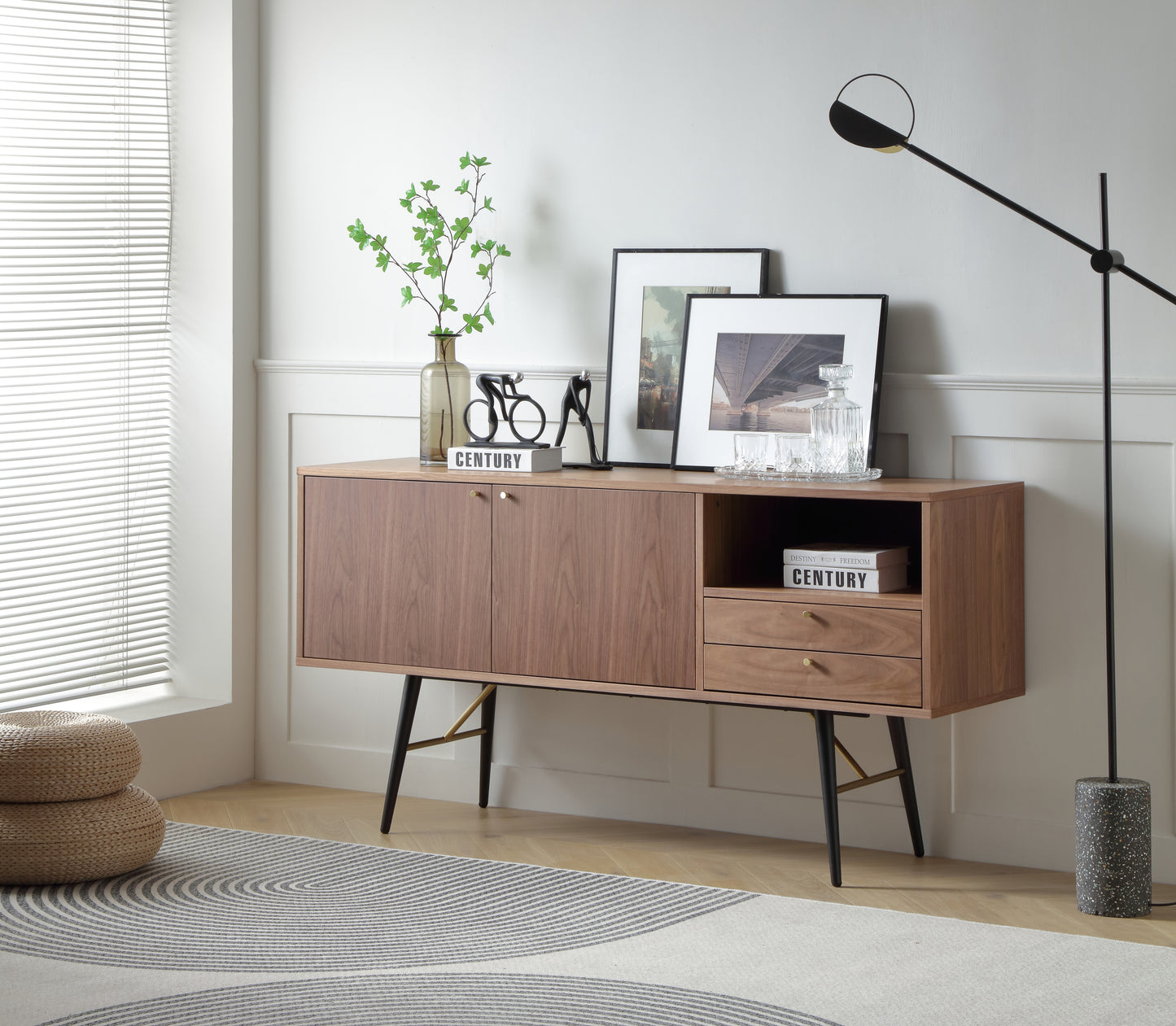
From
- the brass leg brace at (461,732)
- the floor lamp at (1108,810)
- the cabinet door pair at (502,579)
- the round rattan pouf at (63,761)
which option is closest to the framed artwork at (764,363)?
the cabinet door pair at (502,579)

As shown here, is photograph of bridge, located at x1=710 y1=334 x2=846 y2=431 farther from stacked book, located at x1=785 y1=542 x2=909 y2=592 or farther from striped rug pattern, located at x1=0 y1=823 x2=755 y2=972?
striped rug pattern, located at x1=0 y1=823 x2=755 y2=972

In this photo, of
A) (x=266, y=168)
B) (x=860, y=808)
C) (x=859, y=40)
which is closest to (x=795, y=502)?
(x=860, y=808)

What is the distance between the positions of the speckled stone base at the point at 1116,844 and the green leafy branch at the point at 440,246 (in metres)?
1.84

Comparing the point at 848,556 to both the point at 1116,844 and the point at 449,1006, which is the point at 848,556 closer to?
the point at 1116,844

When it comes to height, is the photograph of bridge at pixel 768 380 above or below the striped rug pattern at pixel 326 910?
above

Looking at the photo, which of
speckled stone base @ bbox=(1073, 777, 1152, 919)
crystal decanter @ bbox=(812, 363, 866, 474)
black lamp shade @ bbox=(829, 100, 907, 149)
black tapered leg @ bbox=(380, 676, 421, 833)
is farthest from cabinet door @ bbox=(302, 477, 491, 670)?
speckled stone base @ bbox=(1073, 777, 1152, 919)

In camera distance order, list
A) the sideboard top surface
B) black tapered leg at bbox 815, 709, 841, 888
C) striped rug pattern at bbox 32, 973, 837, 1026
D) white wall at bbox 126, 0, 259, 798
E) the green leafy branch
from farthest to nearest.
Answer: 1. white wall at bbox 126, 0, 259, 798
2. the green leafy branch
3. black tapered leg at bbox 815, 709, 841, 888
4. the sideboard top surface
5. striped rug pattern at bbox 32, 973, 837, 1026

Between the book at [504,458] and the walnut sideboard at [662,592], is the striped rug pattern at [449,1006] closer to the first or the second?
the walnut sideboard at [662,592]

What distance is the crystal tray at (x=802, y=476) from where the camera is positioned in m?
3.22

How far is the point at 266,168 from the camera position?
13.8 ft

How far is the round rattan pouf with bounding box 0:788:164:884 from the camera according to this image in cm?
317

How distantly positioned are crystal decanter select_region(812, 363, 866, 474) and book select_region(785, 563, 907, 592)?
22 centimetres

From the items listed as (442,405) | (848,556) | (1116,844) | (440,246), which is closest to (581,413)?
(442,405)

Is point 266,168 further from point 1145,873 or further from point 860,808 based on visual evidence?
point 1145,873
